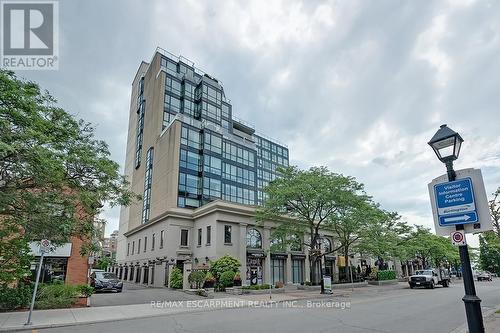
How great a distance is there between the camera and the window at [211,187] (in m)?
43.7

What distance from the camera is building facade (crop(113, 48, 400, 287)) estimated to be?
106ft

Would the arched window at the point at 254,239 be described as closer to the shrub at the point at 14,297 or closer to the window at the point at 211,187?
the window at the point at 211,187

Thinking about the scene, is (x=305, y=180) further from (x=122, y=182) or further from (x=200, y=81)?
(x=200, y=81)

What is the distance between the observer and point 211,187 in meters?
44.8

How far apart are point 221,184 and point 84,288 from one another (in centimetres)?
2929

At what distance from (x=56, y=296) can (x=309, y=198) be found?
1908cm

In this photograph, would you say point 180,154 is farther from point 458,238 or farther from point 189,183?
point 458,238

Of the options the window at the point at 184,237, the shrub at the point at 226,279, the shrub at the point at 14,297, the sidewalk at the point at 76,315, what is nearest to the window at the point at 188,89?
the window at the point at 184,237

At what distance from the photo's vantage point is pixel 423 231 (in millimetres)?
47844

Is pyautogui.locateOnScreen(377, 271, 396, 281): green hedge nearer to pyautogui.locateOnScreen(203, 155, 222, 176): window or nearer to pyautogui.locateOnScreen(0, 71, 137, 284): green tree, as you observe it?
pyautogui.locateOnScreen(203, 155, 222, 176): window

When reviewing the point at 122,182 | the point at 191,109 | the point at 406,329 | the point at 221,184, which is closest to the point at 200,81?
the point at 191,109

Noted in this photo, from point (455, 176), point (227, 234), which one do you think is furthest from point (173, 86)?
point (455, 176)

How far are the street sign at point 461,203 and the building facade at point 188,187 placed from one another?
2478 cm

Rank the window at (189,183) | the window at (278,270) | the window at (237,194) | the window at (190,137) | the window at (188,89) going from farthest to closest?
the window at (188,89), the window at (237,194), the window at (190,137), the window at (189,183), the window at (278,270)
